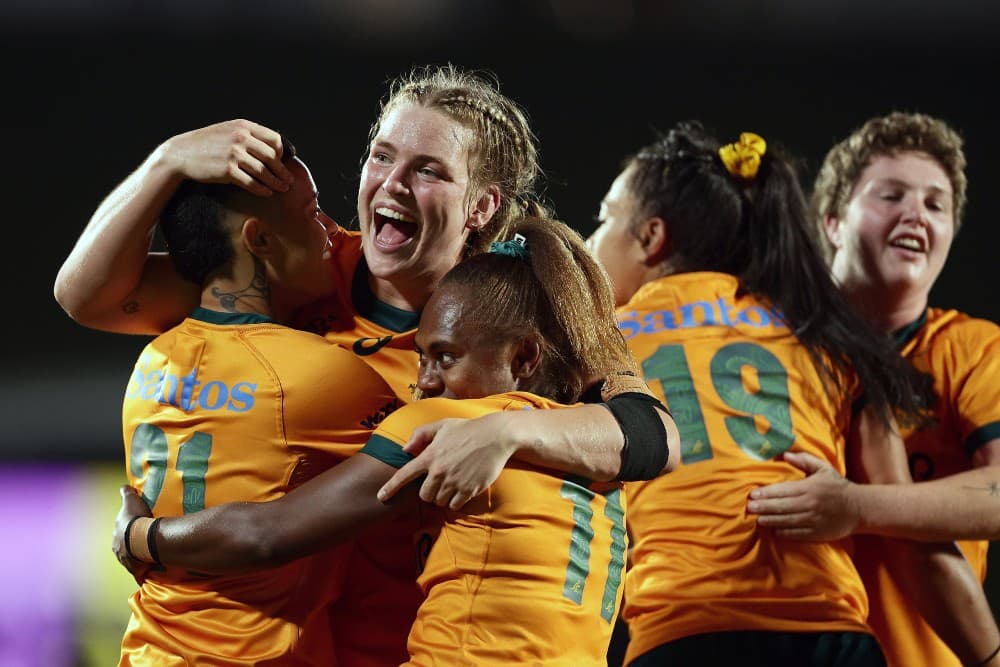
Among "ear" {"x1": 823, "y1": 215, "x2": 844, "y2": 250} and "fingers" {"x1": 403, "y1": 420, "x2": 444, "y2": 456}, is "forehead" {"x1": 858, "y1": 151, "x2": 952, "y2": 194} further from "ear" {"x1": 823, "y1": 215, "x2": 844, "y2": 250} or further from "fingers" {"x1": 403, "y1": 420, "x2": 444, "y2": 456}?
"fingers" {"x1": 403, "y1": 420, "x2": 444, "y2": 456}

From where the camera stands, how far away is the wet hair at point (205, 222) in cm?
212

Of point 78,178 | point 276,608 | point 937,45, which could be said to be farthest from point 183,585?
point 937,45

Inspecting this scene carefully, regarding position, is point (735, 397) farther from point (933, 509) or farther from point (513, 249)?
point (513, 249)

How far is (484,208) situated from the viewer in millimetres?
2555

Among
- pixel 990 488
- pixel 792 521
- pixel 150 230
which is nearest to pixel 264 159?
pixel 150 230

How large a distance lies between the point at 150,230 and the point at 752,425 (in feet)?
4.64

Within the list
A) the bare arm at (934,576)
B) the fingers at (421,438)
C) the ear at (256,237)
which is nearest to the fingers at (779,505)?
the bare arm at (934,576)

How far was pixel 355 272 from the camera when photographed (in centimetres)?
250

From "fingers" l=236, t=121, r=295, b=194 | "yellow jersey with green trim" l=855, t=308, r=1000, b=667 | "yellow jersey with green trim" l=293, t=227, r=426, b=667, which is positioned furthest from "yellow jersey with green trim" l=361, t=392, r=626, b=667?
"yellow jersey with green trim" l=855, t=308, r=1000, b=667

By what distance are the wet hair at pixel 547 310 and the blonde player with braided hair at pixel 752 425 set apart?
2.36ft

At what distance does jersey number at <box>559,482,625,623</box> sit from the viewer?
1.81 metres

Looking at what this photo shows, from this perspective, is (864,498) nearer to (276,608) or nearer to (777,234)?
(777,234)

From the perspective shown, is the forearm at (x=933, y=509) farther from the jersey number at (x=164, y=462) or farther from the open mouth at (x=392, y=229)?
the jersey number at (x=164, y=462)

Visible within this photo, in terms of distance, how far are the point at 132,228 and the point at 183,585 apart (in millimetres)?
633
